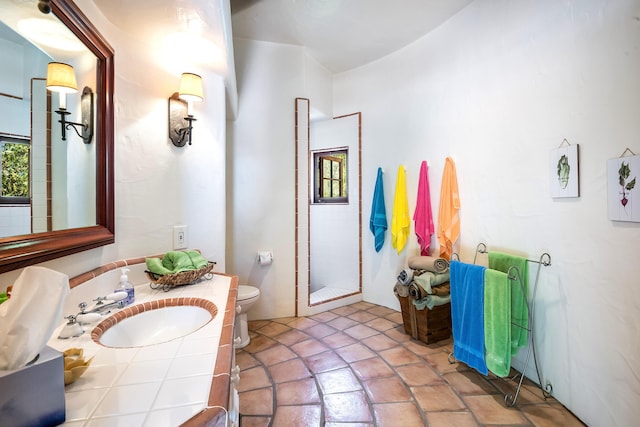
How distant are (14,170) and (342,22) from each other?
8.38 ft

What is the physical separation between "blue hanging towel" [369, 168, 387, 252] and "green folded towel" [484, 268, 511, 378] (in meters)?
1.38

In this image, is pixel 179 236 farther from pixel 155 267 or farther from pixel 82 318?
pixel 82 318

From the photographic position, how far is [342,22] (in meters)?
2.46

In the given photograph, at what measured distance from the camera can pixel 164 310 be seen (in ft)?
3.77

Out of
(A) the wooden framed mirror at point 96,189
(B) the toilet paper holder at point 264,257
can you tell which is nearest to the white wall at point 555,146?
(B) the toilet paper holder at point 264,257

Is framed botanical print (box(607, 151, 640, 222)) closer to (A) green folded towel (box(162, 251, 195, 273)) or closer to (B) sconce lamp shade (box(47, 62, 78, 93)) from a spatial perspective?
(A) green folded towel (box(162, 251, 195, 273))

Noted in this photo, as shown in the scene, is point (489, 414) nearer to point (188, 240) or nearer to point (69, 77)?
point (188, 240)

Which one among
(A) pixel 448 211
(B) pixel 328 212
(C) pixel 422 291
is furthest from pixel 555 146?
(B) pixel 328 212


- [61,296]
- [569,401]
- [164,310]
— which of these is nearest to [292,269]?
[164,310]

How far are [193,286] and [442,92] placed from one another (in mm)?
2541

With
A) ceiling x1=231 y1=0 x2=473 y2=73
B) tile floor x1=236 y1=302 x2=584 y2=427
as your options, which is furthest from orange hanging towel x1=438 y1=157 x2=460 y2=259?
ceiling x1=231 y1=0 x2=473 y2=73

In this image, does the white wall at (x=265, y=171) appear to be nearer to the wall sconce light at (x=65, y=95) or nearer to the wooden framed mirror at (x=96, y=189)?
the wooden framed mirror at (x=96, y=189)

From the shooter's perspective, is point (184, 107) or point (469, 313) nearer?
point (184, 107)

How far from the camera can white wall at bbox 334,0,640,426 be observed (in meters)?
1.31
